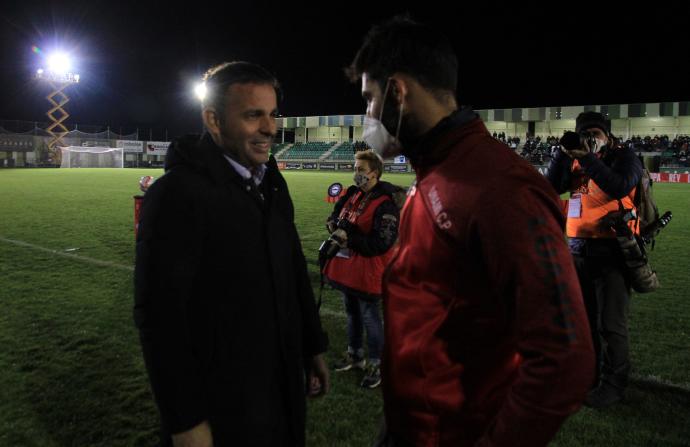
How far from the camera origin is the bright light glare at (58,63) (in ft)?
205

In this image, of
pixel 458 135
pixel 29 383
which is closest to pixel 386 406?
pixel 458 135

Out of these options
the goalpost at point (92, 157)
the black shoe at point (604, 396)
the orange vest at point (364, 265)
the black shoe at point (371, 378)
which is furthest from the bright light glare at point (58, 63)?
the black shoe at point (604, 396)

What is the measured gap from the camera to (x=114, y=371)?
4371mm

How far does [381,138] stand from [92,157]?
60.8 meters

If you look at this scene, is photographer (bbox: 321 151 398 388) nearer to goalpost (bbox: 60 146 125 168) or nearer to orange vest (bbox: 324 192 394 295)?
orange vest (bbox: 324 192 394 295)

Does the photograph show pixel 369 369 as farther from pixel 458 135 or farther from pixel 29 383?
pixel 458 135

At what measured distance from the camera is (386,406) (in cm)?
166

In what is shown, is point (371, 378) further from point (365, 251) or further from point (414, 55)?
point (414, 55)

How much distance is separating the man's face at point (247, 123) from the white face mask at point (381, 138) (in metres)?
0.54

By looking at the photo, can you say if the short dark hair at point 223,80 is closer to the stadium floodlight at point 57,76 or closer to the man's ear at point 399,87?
the man's ear at point 399,87

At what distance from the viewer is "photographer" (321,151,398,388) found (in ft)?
13.3

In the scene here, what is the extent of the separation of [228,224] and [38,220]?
1357cm

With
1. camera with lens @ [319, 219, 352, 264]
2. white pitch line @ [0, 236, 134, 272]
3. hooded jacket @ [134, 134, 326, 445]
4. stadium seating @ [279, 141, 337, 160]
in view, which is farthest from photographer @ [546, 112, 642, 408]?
stadium seating @ [279, 141, 337, 160]

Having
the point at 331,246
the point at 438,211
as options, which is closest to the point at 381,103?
the point at 438,211
